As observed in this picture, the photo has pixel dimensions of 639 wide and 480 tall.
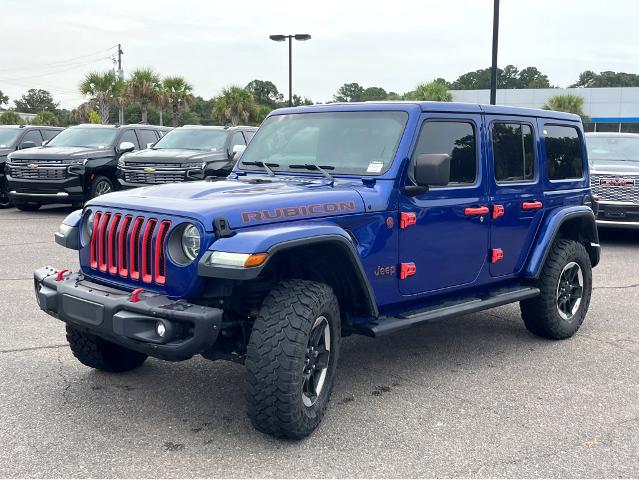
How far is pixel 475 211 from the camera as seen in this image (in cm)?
494

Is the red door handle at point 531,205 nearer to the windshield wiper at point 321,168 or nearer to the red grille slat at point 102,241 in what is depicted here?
the windshield wiper at point 321,168

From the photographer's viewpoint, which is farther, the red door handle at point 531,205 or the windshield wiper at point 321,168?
the red door handle at point 531,205

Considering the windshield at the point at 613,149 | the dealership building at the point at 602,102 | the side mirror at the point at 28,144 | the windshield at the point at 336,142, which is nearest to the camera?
the windshield at the point at 336,142

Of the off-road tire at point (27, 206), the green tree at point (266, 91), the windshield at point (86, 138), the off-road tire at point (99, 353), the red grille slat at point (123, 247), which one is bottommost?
the off-road tire at point (99, 353)

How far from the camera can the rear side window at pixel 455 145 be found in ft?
15.6

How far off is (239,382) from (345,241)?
4.59 feet

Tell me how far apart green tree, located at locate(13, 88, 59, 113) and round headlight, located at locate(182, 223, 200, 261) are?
344 ft

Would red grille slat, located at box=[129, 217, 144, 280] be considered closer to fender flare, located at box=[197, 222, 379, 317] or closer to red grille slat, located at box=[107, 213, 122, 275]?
red grille slat, located at box=[107, 213, 122, 275]

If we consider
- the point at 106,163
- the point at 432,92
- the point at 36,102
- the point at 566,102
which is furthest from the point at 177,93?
the point at 36,102

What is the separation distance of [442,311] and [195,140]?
32.1ft

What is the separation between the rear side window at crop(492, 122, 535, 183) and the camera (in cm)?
530

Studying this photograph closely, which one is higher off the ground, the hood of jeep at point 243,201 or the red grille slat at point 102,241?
the hood of jeep at point 243,201

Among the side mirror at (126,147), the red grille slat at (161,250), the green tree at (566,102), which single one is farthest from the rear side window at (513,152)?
the green tree at (566,102)

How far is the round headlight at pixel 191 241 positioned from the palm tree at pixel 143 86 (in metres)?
39.4
